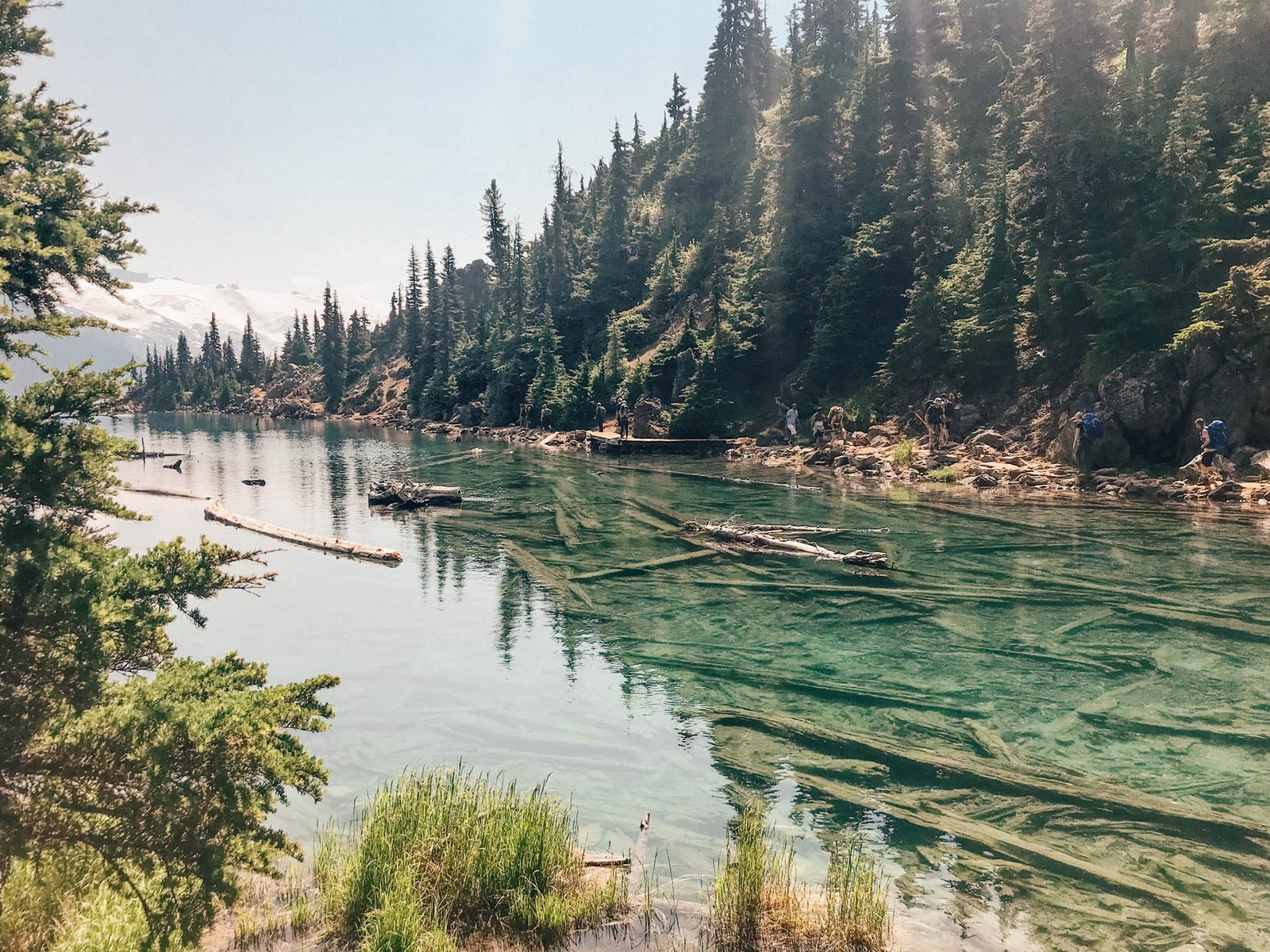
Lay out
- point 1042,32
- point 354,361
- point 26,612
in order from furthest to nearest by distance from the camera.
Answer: point 354,361, point 1042,32, point 26,612

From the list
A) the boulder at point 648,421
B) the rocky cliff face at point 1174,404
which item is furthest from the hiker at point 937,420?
the boulder at point 648,421

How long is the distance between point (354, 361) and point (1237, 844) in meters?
184

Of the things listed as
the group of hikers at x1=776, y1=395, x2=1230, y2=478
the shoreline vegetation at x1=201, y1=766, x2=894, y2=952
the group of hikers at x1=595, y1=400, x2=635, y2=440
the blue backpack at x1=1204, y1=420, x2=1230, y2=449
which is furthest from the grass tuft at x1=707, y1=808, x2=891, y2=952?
the group of hikers at x1=595, y1=400, x2=635, y2=440

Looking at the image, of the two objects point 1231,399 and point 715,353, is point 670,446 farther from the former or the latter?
point 1231,399

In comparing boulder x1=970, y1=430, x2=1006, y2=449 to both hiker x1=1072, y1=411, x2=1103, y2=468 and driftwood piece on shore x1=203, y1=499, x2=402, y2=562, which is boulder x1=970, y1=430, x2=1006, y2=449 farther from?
driftwood piece on shore x1=203, y1=499, x2=402, y2=562

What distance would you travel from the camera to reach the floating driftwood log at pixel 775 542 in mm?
25969

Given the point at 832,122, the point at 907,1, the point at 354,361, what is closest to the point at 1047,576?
the point at 832,122

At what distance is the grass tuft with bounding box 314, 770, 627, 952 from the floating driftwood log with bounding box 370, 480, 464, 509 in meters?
33.0

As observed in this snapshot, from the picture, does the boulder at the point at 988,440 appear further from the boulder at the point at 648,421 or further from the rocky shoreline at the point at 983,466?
the boulder at the point at 648,421

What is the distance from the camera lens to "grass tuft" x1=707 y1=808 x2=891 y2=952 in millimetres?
8328

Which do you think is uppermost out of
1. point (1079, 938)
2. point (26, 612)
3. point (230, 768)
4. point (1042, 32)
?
point (1042, 32)

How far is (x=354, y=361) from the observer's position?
583 ft

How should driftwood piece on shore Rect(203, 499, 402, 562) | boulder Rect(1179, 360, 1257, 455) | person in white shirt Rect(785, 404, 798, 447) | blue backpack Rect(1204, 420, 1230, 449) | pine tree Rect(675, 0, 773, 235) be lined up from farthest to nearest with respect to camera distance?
1. pine tree Rect(675, 0, 773, 235)
2. person in white shirt Rect(785, 404, 798, 447)
3. boulder Rect(1179, 360, 1257, 455)
4. blue backpack Rect(1204, 420, 1230, 449)
5. driftwood piece on shore Rect(203, 499, 402, 562)

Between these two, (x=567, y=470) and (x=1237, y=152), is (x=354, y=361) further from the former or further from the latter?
(x=1237, y=152)
